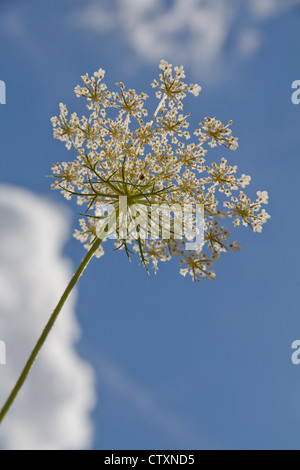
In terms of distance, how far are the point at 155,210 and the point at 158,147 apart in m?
1.30

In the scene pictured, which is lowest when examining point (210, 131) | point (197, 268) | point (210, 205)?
point (197, 268)

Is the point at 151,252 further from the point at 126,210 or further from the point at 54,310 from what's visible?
the point at 54,310

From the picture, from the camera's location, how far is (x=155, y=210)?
7758mm

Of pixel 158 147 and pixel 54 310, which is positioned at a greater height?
pixel 158 147

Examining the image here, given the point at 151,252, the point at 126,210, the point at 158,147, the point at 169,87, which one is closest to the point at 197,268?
the point at 151,252

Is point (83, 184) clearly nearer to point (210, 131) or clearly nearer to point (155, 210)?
point (155, 210)

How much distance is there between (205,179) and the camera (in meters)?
8.23

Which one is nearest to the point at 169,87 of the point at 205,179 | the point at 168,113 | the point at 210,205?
the point at 168,113
